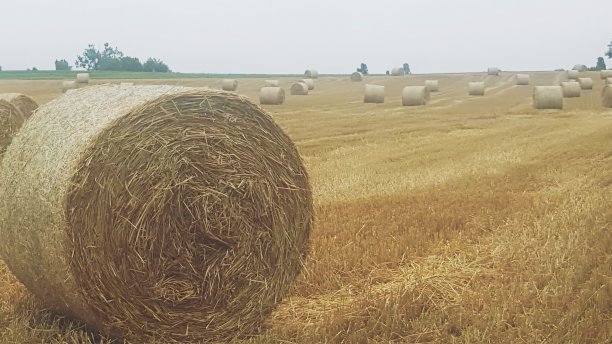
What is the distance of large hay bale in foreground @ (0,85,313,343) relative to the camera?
454 cm

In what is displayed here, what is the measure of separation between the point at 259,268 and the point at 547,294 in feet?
6.66

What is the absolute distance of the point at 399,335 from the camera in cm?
467

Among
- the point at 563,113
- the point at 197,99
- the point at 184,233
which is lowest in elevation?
the point at 563,113

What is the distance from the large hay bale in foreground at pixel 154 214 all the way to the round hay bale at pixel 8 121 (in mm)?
7164

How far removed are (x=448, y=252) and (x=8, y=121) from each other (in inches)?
324

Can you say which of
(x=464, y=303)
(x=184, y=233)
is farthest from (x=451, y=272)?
(x=184, y=233)

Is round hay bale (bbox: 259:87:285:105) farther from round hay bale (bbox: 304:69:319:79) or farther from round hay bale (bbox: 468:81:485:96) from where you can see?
round hay bale (bbox: 304:69:319:79)

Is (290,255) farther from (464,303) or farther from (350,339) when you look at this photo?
(464,303)

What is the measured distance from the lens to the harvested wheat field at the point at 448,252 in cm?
475

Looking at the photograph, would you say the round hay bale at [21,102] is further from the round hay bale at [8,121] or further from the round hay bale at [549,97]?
the round hay bale at [549,97]

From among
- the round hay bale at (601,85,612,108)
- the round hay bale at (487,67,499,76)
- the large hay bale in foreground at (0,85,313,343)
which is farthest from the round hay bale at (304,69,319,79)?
the large hay bale in foreground at (0,85,313,343)

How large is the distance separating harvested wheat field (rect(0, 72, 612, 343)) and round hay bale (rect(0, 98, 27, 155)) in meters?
4.86

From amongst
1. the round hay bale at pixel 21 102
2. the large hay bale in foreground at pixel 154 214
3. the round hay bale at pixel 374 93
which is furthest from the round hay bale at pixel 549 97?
the large hay bale in foreground at pixel 154 214

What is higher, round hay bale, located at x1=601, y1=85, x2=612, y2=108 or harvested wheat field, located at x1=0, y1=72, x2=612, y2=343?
harvested wheat field, located at x1=0, y1=72, x2=612, y2=343
